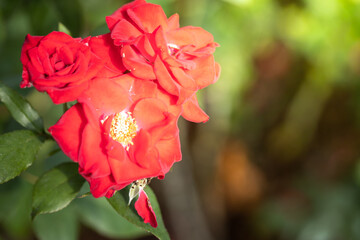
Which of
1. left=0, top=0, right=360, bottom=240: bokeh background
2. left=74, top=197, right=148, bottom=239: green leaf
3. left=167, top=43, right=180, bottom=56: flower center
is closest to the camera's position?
left=167, top=43, right=180, bottom=56: flower center

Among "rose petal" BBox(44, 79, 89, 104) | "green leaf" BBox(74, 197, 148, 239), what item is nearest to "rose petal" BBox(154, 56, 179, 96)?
"rose petal" BBox(44, 79, 89, 104)

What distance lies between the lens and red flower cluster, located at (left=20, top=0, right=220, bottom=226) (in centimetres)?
61

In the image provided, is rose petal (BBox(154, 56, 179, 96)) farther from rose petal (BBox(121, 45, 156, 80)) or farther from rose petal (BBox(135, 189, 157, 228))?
rose petal (BBox(135, 189, 157, 228))

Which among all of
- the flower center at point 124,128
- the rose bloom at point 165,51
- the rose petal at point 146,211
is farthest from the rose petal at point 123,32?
the rose petal at point 146,211

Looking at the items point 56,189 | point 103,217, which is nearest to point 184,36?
point 56,189

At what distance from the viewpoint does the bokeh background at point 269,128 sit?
178 centimetres

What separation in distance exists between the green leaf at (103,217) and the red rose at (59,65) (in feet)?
1.98

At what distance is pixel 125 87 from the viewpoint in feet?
2.23

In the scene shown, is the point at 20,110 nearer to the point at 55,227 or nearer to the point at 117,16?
the point at 117,16

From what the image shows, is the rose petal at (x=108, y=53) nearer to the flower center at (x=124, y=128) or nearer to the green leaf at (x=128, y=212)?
the flower center at (x=124, y=128)

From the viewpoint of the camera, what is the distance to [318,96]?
6.85 feet

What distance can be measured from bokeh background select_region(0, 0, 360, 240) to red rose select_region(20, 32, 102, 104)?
0.75 meters

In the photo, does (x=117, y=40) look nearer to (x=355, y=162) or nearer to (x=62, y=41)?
(x=62, y=41)

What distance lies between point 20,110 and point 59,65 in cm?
21
